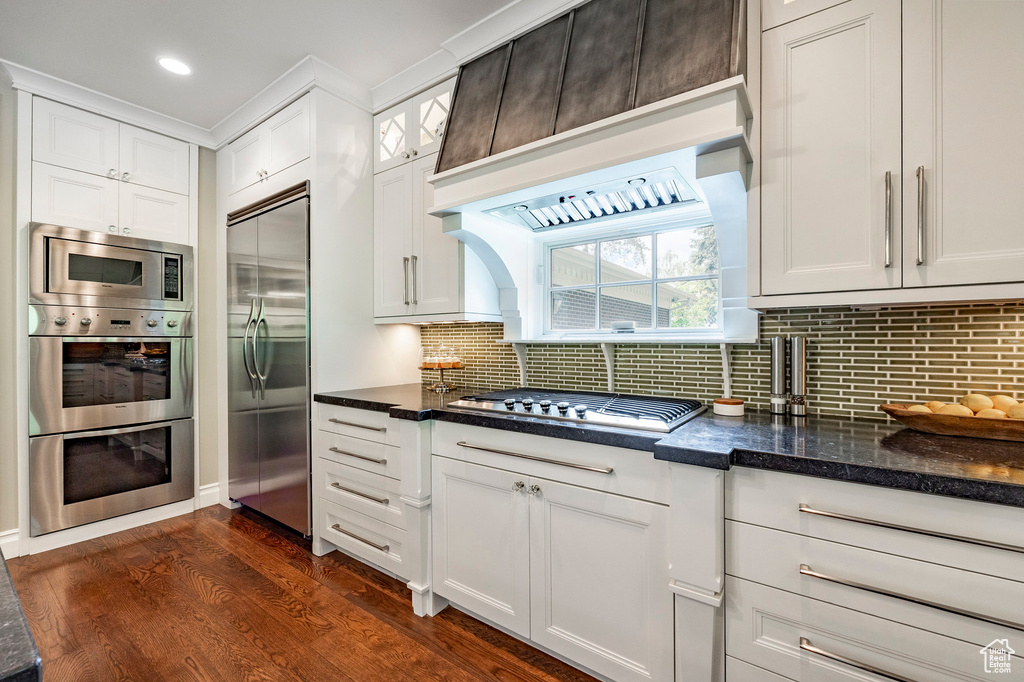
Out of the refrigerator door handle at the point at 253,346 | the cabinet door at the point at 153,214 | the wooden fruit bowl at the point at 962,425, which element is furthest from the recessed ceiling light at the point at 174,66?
the wooden fruit bowl at the point at 962,425

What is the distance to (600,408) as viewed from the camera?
5.86ft

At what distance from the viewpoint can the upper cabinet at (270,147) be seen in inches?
106

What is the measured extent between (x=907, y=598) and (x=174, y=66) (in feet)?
12.4

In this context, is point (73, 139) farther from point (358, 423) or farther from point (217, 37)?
point (358, 423)

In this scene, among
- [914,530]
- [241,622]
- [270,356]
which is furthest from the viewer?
[270,356]

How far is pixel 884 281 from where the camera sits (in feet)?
4.40

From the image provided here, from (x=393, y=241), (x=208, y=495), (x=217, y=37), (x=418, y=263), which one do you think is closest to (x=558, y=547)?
(x=418, y=263)

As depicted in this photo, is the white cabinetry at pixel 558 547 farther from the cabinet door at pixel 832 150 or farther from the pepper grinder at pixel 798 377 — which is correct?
the cabinet door at pixel 832 150

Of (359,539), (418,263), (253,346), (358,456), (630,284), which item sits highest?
(418,263)

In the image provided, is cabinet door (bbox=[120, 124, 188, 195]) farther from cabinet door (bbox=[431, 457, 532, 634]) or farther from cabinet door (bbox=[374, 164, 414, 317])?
cabinet door (bbox=[431, 457, 532, 634])

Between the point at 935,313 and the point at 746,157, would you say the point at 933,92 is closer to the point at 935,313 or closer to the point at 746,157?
the point at 746,157

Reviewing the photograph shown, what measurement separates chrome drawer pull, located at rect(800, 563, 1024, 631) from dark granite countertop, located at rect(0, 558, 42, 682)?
1445mm

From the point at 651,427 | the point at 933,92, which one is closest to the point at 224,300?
the point at 651,427

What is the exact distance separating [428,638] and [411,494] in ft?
1.84
